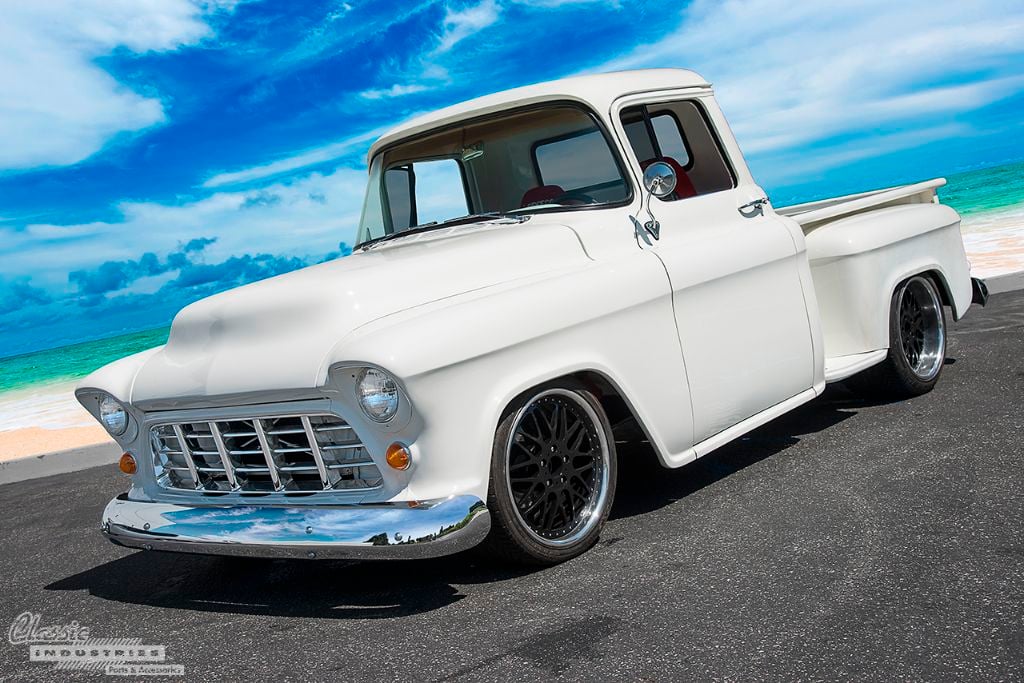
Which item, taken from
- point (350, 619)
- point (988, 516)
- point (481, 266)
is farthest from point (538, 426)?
point (988, 516)

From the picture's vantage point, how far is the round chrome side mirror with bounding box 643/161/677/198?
4.48 m

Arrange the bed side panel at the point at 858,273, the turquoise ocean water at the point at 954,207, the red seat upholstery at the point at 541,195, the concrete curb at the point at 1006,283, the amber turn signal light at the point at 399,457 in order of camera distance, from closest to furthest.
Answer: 1. the amber turn signal light at the point at 399,457
2. the red seat upholstery at the point at 541,195
3. the bed side panel at the point at 858,273
4. the concrete curb at the point at 1006,283
5. the turquoise ocean water at the point at 954,207

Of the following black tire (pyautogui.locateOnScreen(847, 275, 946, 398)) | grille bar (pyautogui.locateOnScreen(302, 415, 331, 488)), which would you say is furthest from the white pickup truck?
black tire (pyautogui.locateOnScreen(847, 275, 946, 398))

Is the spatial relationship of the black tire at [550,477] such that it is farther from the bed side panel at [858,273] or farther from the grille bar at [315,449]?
the bed side panel at [858,273]

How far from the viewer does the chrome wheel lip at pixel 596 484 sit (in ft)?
11.9

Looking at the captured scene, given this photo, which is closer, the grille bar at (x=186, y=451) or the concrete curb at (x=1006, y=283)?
the grille bar at (x=186, y=451)

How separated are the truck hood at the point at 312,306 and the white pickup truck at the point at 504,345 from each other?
0.04ft

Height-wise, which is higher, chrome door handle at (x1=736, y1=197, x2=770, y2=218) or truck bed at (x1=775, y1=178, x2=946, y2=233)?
chrome door handle at (x1=736, y1=197, x2=770, y2=218)

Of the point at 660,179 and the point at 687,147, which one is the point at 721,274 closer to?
the point at 660,179

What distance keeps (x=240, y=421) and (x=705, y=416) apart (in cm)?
195

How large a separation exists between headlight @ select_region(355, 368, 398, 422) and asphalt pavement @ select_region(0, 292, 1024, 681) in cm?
72

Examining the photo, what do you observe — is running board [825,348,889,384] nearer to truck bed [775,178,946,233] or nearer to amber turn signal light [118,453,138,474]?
truck bed [775,178,946,233]

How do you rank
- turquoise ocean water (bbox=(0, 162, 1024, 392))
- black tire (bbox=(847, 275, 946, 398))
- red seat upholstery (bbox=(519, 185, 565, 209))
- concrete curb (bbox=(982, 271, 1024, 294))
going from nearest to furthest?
red seat upholstery (bbox=(519, 185, 565, 209)), black tire (bbox=(847, 275, 946, 398)), concrete curb (bbox=(982, 271, 1024, 294)), turquoise ocean water (bbox=(0, 162, 1024, 392))

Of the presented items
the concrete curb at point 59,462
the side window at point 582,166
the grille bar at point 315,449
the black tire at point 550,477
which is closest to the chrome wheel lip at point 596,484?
the black tire at point 550,477
